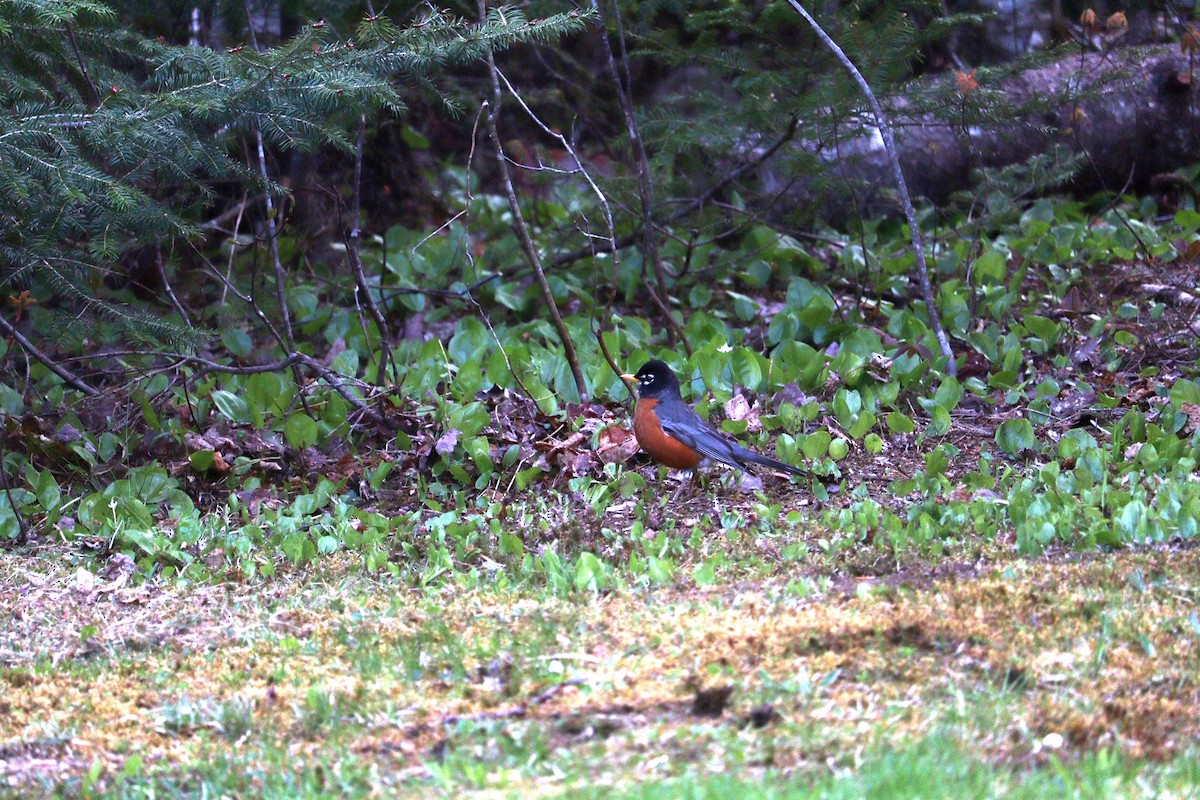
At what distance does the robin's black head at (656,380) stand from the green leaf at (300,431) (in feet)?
5.72

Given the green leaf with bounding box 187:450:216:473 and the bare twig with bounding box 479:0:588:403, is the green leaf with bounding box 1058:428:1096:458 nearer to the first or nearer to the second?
the bare twig with bounding box 479:0:588:403

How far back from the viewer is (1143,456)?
18.6ft

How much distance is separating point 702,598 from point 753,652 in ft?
2.08

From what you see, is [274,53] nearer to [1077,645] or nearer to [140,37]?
[140,37]

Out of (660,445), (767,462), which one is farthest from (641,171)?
(767,462)

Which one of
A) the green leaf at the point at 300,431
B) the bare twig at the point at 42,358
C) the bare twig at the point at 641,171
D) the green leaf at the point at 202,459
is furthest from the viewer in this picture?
the bare twig at the point at 641,171

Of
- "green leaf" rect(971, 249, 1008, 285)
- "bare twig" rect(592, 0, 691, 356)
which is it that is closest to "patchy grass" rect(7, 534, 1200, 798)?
"bare twig" rect(592, 0, 691, 356)

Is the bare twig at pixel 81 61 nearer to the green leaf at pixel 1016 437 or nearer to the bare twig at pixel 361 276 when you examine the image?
the bare twig at pixel 361 276

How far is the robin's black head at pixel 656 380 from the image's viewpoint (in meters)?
6.36

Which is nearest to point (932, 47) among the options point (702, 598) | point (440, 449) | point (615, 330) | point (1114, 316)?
point (1114, 316)

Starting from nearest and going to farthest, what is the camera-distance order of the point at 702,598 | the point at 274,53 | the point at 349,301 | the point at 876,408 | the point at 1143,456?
the point at 702,598 → the point at 274,53 → the point at 1143,456 → the point at 876,408 → the point at 349,301

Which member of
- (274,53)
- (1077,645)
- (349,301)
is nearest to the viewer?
(1077,645)

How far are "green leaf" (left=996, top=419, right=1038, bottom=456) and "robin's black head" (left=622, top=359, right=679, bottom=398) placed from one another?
1694 mm

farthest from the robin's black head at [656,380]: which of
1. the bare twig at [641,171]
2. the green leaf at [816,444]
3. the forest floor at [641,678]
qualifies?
the forest floor at [641,678]
